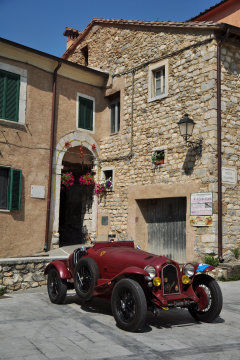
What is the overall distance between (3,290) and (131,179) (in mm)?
6124

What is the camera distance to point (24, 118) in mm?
12266

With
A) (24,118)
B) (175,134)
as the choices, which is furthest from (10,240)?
(175,134)

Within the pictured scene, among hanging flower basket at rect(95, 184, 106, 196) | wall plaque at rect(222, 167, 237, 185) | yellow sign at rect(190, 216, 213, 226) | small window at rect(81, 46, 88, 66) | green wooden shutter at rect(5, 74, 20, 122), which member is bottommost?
yellow sign at rect(190, 216, 213, 226)

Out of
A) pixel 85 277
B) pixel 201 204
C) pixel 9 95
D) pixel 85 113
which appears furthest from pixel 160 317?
pixel 85 113

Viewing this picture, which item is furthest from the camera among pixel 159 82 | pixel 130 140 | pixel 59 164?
pixel 130 140

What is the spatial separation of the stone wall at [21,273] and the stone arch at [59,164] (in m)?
4.05

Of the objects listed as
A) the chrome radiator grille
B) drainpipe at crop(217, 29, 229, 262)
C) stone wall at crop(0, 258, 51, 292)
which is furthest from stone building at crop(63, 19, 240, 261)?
the chrome radiator grille

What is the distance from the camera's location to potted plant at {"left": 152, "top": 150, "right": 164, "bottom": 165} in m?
12.1

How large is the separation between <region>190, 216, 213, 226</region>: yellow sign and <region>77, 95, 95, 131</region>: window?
5.37m

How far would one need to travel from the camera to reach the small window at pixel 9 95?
11.8 meters

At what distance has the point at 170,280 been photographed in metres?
5.43

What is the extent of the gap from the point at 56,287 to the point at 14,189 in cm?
547

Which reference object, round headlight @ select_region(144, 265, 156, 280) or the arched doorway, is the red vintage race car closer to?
round headlight @ select_region(144, 265, 156, 280)

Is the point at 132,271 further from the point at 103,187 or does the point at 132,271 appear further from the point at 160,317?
the point at 103,187
